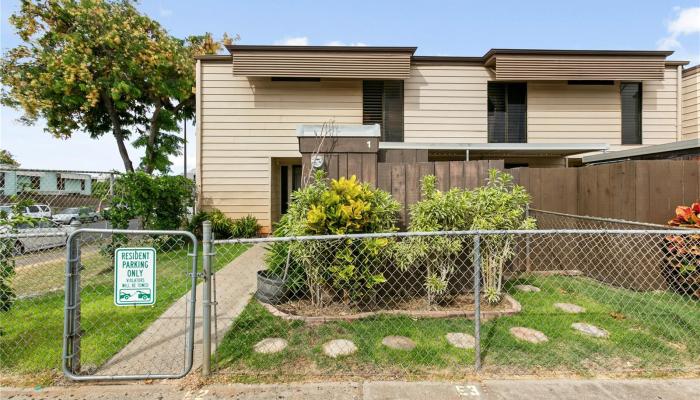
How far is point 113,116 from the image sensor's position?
609 inches

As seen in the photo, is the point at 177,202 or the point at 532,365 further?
the point at 177,202

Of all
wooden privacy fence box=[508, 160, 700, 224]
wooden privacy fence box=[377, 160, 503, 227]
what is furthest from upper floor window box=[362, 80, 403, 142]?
wooden privacy fence box=[377, 160, 503, 227]

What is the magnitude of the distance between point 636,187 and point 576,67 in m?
6.52

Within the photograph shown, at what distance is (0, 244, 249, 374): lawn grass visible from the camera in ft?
10.3

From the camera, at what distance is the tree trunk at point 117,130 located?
14.9 metres

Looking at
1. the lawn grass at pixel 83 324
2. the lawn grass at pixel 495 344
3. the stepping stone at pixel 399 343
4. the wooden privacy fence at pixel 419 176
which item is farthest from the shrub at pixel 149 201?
the stepping stone at pixel 399 343

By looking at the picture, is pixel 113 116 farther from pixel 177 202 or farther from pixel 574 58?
pixel 574 58

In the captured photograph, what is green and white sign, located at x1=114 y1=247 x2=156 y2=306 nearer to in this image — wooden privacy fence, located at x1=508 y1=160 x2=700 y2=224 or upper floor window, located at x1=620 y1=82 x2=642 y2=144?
wooden privacy fence, located at x1=508 y1=160 x2=700 y2=224

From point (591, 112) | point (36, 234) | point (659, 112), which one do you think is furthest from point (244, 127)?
point (659, 112)

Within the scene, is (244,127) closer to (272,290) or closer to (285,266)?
(285,266)

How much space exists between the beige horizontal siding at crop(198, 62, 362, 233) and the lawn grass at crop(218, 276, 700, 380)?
661 centimetres

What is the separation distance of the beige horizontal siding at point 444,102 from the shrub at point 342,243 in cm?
684

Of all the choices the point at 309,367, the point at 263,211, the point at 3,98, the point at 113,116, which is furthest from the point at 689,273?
the point at 3,98

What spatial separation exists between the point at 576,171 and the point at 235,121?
8987mm
